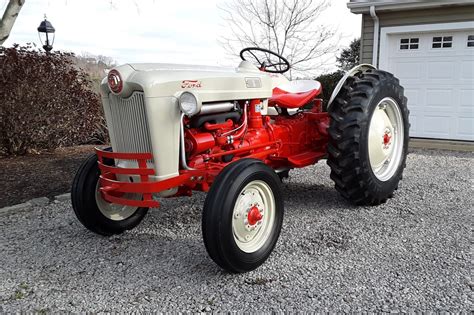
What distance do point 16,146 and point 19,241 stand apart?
12.4 ft

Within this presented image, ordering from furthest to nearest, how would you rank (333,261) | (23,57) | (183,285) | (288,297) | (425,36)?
(425,36) < (23,57) < (333,261) < (183,285) < (288,297)

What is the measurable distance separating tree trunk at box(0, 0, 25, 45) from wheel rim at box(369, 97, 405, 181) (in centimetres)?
521

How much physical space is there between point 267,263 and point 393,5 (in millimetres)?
6443

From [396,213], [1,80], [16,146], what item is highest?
[1,80]

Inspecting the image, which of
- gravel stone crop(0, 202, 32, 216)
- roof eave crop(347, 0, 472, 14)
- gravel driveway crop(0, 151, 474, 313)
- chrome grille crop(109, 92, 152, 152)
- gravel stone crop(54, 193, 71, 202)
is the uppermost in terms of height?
roof eave crop(347, 0, 472, 14)

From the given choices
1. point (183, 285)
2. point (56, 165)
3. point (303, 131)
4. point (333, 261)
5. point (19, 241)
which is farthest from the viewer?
point (56, 165)

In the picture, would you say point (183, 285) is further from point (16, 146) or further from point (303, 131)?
point (16, 146)

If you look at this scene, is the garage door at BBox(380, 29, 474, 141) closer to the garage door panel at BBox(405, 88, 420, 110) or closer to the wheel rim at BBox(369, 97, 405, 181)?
the garage door panel at BBox(405, 88, 420, 110)

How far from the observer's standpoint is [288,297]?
257cm

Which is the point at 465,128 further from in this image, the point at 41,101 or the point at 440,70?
the point at 41,101

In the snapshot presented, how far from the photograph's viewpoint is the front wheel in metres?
2.62

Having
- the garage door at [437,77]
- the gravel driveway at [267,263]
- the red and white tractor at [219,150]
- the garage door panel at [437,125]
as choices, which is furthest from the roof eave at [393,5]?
the gravel driveway at [267,263]

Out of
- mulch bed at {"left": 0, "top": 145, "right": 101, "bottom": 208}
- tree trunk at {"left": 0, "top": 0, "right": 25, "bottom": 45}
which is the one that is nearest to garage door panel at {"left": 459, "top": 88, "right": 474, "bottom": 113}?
mulch bed at {"left": 0, "top": 145, "right": 101, "bottom": 208}

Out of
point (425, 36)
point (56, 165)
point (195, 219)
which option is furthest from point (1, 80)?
point (425, 36)
